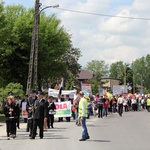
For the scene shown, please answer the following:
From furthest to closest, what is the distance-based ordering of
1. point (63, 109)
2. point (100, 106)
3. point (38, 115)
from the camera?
point (100, 106) < point (63, 109) < point (38, 115)

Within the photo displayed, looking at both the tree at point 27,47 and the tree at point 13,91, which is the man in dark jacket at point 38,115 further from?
the tree at point 27,47

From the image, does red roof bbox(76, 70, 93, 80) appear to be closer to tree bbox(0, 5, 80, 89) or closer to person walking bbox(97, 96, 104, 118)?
tree bbox(0, 5, 80, 89)

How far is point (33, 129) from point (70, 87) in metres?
60.2

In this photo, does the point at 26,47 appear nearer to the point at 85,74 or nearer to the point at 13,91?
A: the point at 13,91

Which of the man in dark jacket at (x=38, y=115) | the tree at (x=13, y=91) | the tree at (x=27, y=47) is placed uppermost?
the tree at (x=27, y=47)

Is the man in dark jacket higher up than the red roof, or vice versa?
the red roof

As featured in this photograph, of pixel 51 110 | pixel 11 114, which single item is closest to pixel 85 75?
pixel 51 110

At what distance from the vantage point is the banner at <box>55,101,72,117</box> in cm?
2734

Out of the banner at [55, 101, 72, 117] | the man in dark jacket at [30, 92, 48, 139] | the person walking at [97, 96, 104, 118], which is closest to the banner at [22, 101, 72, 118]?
the banner at [55, 101, 72, 117]

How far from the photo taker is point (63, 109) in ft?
89.8

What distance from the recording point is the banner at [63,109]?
27.3 m

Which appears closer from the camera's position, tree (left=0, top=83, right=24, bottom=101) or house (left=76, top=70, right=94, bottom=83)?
tree (left=0, top=83, right=24, bottom=101)

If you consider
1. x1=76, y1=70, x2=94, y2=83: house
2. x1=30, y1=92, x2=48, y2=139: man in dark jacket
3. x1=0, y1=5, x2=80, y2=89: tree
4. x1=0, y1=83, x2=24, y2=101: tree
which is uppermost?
x1=76, y1=70, x2=94, y2=83: house

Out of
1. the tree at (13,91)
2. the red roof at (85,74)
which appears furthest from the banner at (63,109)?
the red roof at (85,74)
